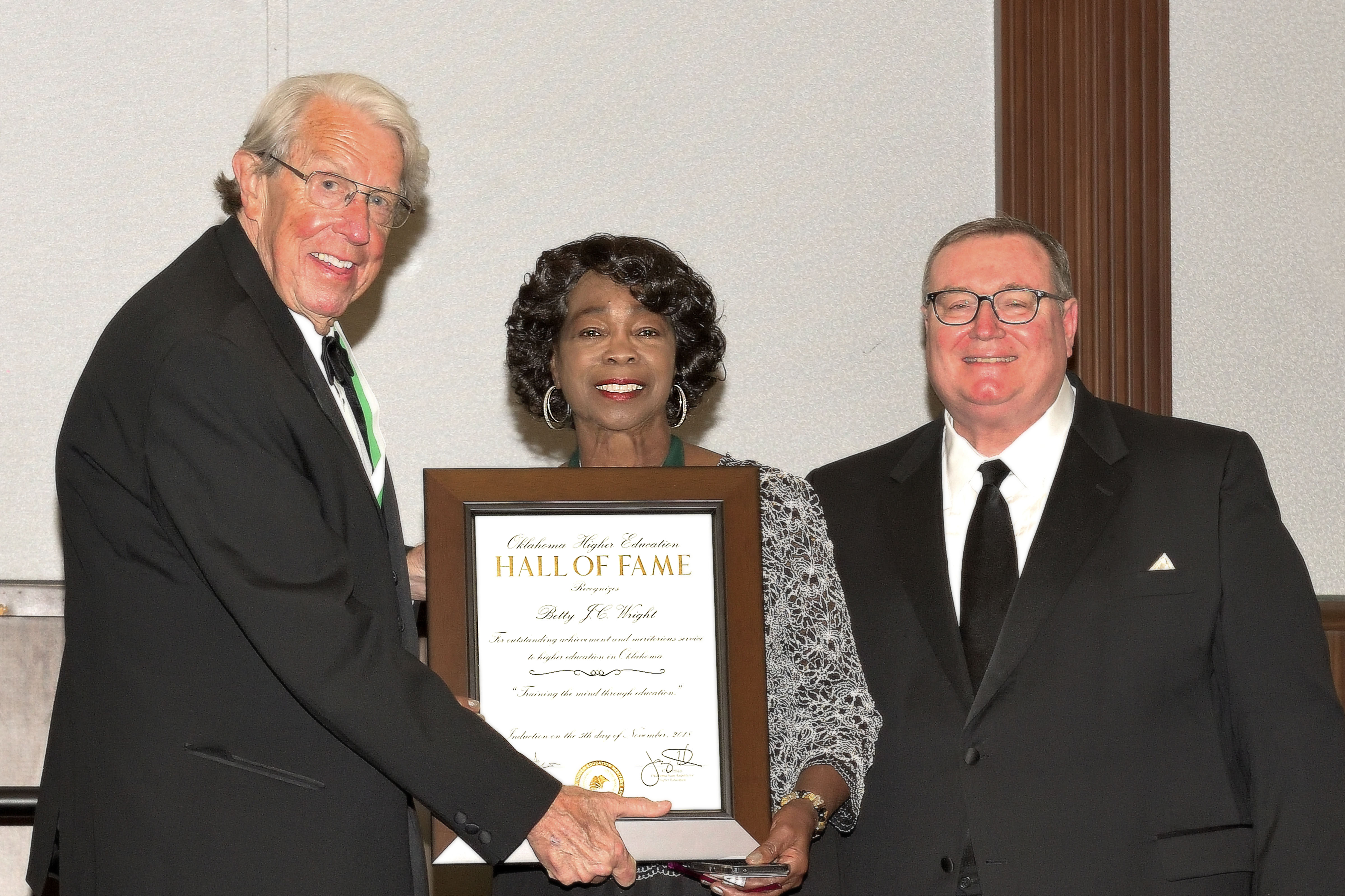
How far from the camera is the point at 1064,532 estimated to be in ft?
8.41

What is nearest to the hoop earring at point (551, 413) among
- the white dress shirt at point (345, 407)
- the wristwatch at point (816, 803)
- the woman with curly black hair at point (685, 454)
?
the woman with curly black hair at point (685, 454)

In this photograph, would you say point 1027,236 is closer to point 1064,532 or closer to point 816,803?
point 1064,532

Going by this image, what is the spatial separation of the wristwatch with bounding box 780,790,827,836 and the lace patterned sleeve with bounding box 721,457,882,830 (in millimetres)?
48

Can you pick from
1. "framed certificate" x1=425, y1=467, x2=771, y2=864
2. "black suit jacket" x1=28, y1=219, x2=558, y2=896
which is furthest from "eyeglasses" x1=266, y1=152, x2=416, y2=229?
"framed certificate" x1=425, y1=467, x2=771, y2=864

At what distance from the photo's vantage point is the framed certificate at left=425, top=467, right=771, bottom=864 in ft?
7.59

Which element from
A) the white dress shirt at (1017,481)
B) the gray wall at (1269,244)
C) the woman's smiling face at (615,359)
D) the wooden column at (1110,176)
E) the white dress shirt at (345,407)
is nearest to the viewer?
the white dress shirt at (345,407)

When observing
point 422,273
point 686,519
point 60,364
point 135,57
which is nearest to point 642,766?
point 686,519

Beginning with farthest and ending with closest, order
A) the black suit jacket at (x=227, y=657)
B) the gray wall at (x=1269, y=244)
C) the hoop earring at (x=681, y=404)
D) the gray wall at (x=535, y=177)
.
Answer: the gray wall at (x=1269, y=244)
the gray wall at (x=535, y=177)
the hoop earring at (x=681, y=404)
the black suit jacket at (x=227, y=657)

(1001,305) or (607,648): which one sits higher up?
(1001,305)

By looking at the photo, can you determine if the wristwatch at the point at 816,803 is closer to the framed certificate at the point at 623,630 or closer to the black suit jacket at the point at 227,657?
the framed certificate at the point at 623,630

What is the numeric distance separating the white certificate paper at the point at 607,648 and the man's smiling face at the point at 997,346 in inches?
24.4

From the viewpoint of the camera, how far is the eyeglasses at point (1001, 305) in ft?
8.74
